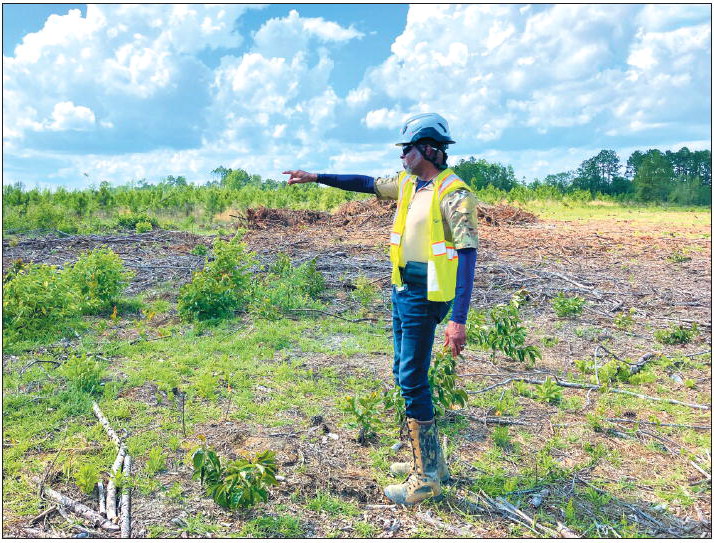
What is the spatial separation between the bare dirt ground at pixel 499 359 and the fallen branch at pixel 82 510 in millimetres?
99

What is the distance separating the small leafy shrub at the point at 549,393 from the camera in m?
4.82

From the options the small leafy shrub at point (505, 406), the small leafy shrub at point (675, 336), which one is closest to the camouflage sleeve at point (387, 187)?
the small leafy shrub at point (505, 406)

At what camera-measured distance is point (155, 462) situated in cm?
355

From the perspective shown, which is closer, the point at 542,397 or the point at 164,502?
the point at 164,502

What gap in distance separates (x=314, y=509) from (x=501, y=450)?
1.53 m

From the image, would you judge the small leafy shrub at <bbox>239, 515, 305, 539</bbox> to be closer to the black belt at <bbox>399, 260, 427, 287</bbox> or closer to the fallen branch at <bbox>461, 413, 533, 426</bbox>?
the black belt at <bbox>399, 260, 427, 287</bbox>

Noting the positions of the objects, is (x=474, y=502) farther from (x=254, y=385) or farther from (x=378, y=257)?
(x=378, y=257)

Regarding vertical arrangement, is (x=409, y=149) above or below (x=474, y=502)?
above

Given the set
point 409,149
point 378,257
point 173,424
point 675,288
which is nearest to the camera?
point 409,149

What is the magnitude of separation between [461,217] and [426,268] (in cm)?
35

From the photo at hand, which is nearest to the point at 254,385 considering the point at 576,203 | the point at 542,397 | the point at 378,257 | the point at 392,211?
the point at 542,397

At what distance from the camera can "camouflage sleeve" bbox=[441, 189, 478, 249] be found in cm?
282

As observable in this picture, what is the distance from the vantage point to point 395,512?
10.5 feet

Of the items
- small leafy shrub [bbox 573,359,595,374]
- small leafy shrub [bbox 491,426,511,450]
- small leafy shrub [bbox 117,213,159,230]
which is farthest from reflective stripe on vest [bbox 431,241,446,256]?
small leafy shrub [bbox 117,213,159,230]
